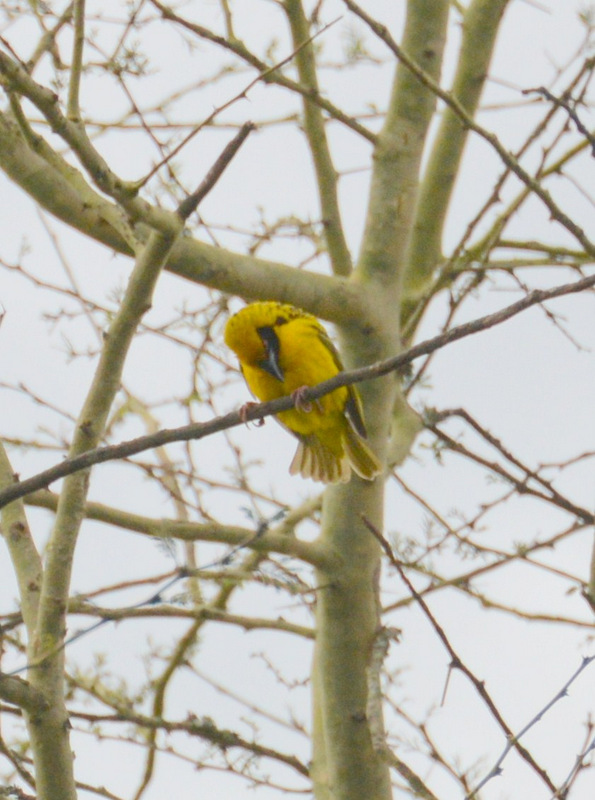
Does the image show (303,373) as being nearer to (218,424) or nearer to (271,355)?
(271,355)

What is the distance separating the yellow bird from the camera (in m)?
4.79

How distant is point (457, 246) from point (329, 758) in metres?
1.96

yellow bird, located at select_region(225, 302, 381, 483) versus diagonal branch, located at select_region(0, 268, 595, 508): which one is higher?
yellow bird, located at select_region(225, 302, 381, 483)

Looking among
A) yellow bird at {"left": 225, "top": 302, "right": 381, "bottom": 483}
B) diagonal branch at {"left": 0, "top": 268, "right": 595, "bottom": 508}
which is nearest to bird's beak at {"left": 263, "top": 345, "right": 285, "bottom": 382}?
yellow bird at {"left": 225, "top": 302, "right": 381, "bottom": 483}

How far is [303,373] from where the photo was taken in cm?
487

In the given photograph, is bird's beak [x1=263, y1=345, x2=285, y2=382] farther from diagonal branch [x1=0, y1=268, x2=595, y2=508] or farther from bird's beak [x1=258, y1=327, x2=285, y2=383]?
diagonal branch [x1=0, y1=268, x2=595, y2=508]

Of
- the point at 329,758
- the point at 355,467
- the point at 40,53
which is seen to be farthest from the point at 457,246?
the point at 329,758

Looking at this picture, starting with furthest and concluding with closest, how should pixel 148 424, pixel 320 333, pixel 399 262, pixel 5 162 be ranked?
1. pixel 148 424
2. pixel 320 333
3. pixel 399 262
4. pixel 5 162

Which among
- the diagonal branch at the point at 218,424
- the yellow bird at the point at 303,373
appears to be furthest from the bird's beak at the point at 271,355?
the diagonal branch at the point at 218,424

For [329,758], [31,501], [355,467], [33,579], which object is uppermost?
[355,467]

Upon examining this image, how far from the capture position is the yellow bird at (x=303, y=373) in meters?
4.79

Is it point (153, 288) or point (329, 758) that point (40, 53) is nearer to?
point (153, 288)

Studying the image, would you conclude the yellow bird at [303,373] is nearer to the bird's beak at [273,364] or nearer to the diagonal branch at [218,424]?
the bird's beak at [273,364]

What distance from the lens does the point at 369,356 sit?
14.8 feet
